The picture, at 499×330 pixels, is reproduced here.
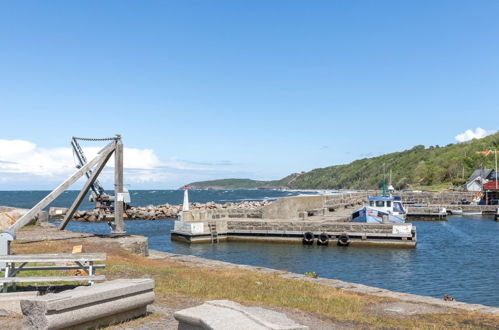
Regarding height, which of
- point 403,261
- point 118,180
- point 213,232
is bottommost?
point 403,261

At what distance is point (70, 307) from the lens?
23.0ft

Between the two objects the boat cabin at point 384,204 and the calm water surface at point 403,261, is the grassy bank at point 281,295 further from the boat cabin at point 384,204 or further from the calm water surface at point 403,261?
the boat cabin at point 384,204

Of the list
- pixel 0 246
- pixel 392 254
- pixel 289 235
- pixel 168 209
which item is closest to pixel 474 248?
pixel 392 254

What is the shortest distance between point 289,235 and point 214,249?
6294 millimetres

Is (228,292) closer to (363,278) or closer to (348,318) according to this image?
(348,318)

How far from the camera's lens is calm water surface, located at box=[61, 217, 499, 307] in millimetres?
21619

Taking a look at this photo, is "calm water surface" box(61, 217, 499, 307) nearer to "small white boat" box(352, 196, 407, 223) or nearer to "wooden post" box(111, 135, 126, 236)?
"small white boat" box(352, 196, 407, 223)

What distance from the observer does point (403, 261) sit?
28.5m

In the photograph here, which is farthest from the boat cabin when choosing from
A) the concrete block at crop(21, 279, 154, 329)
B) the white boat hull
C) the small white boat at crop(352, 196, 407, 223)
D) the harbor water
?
the concrete block at crop(21, 279, 154, 329)

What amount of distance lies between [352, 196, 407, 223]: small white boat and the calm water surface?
9.39ft

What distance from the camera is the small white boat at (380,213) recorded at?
1500 inches

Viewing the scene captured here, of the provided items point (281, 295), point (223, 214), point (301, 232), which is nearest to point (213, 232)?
point (223, 214)

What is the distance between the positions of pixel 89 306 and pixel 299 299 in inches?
215

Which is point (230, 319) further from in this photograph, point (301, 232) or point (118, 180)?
point (301, 232)
